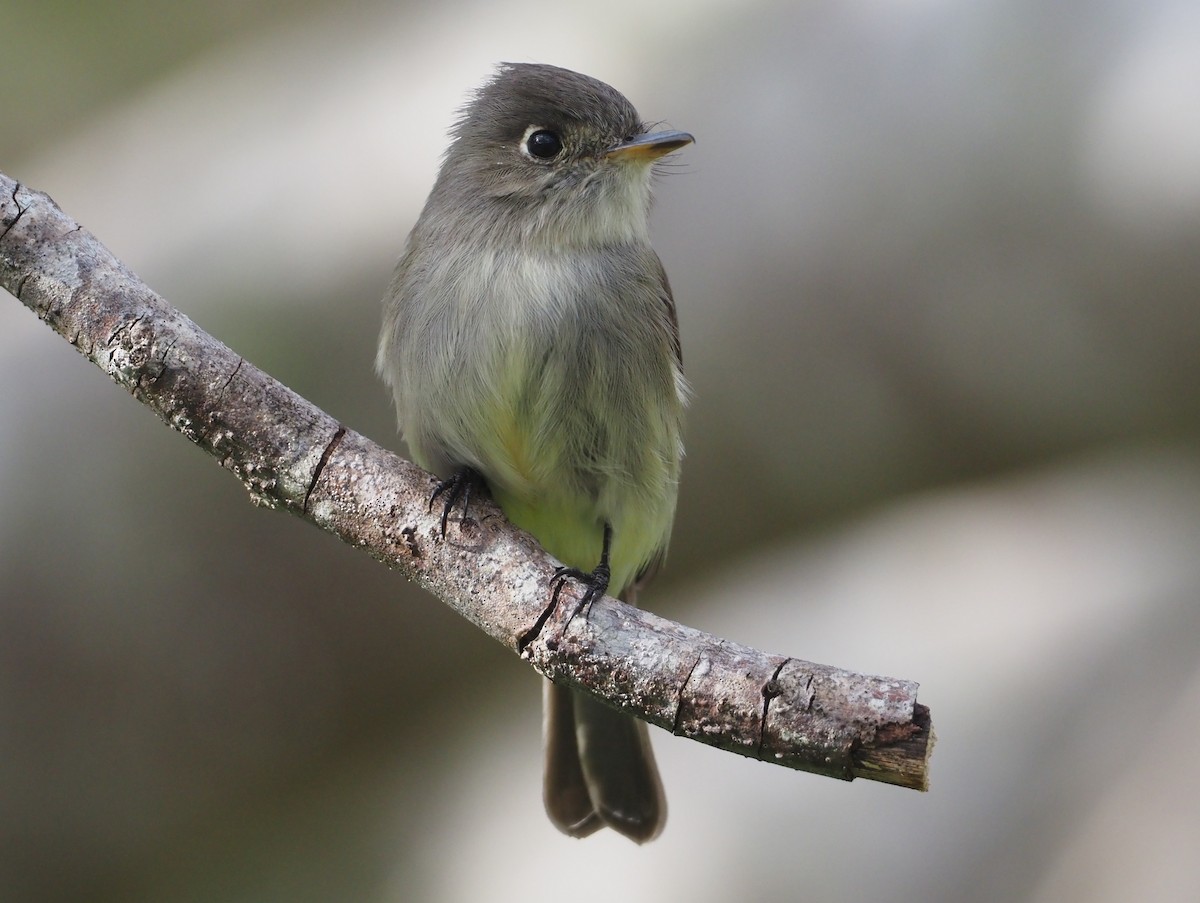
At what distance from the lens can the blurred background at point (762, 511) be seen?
4078 mm

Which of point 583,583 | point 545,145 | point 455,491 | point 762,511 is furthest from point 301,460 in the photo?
point 762,511

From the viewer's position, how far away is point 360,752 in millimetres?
4551

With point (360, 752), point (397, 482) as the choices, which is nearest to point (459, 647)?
point (360, 752)

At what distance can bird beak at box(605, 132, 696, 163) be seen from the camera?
9.11ft

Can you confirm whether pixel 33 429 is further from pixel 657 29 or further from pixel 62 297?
pixel 657 29

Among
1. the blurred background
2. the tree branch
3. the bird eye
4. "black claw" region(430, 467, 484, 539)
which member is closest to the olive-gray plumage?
the bird eye

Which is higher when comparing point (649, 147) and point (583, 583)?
point (649, 147)

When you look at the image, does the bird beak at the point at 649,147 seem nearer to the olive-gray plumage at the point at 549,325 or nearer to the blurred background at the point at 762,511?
the olive-gray plumage at the point at 549,325

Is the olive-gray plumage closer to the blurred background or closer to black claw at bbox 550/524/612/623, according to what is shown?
black claw at bbox 550/524/612/623

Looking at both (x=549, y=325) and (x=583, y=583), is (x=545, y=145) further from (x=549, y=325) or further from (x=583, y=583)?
(x=583, y=583)

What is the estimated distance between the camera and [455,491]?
2.43 metres

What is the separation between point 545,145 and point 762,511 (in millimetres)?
2084

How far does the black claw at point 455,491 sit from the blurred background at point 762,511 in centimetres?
176

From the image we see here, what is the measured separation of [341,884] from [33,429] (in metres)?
2.11
